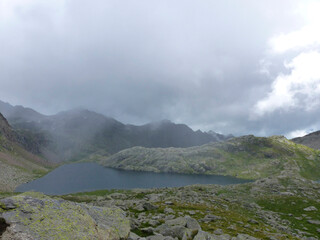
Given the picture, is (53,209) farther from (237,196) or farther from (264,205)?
(237,196)

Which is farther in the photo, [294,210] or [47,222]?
[294,210]

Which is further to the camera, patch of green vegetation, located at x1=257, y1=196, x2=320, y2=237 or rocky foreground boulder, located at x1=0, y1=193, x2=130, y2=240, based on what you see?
patch of green vegetation, located at x1=257, y1=196, x2=320, y2=237

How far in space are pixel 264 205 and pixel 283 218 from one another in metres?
12.7

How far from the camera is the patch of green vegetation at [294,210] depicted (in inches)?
1764

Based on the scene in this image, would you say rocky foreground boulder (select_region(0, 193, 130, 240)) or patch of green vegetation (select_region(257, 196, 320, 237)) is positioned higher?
rocky foreground boulder (select_region(0, 193, 130, 240))

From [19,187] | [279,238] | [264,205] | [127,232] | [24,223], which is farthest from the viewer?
[19,187]

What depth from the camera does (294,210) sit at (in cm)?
5625

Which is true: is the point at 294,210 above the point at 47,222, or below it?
below

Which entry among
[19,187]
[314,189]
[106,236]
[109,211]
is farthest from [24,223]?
[19,187]

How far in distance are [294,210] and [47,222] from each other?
220 ft

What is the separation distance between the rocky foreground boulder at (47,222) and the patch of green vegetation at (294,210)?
47.7m

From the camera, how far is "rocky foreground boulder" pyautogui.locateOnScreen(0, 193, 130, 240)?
34.5 ft

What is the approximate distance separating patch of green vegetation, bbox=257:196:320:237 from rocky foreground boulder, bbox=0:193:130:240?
47716 millimetres

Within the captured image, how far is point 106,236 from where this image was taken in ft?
44.6
